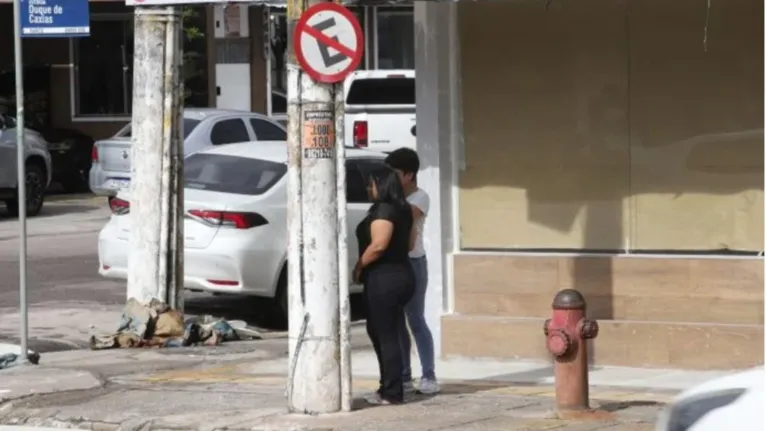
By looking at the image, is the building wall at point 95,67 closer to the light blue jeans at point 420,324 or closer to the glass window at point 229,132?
the glass window at point 229,132

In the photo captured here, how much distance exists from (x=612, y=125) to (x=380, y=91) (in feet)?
51.8

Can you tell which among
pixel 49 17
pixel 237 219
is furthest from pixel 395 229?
pixel 237 219

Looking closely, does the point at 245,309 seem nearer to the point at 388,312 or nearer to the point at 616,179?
the point at 616,179

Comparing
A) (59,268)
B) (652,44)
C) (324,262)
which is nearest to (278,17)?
(59,268)

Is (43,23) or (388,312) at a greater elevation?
(43,23)

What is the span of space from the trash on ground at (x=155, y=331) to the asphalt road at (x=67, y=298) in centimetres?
61

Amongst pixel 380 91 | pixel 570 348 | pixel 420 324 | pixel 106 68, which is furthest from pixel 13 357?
pixel 106 68

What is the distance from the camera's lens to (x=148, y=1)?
13.4 m

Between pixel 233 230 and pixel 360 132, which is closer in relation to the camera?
pixel 233 230

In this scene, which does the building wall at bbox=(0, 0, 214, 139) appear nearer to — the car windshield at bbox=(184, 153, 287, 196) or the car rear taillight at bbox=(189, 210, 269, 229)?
the car windshield at bbox=(184, 153, 287, 196)

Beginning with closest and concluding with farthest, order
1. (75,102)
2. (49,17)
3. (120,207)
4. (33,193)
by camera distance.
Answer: (49,17) → (120,207) → (33,193) → (75,102)

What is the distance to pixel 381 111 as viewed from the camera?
90.2 ft

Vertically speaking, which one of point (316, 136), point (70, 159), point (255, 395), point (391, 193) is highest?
point (316, 136)

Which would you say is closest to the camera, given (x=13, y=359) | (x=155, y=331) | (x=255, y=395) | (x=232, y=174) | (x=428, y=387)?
(x=428, y=387)
